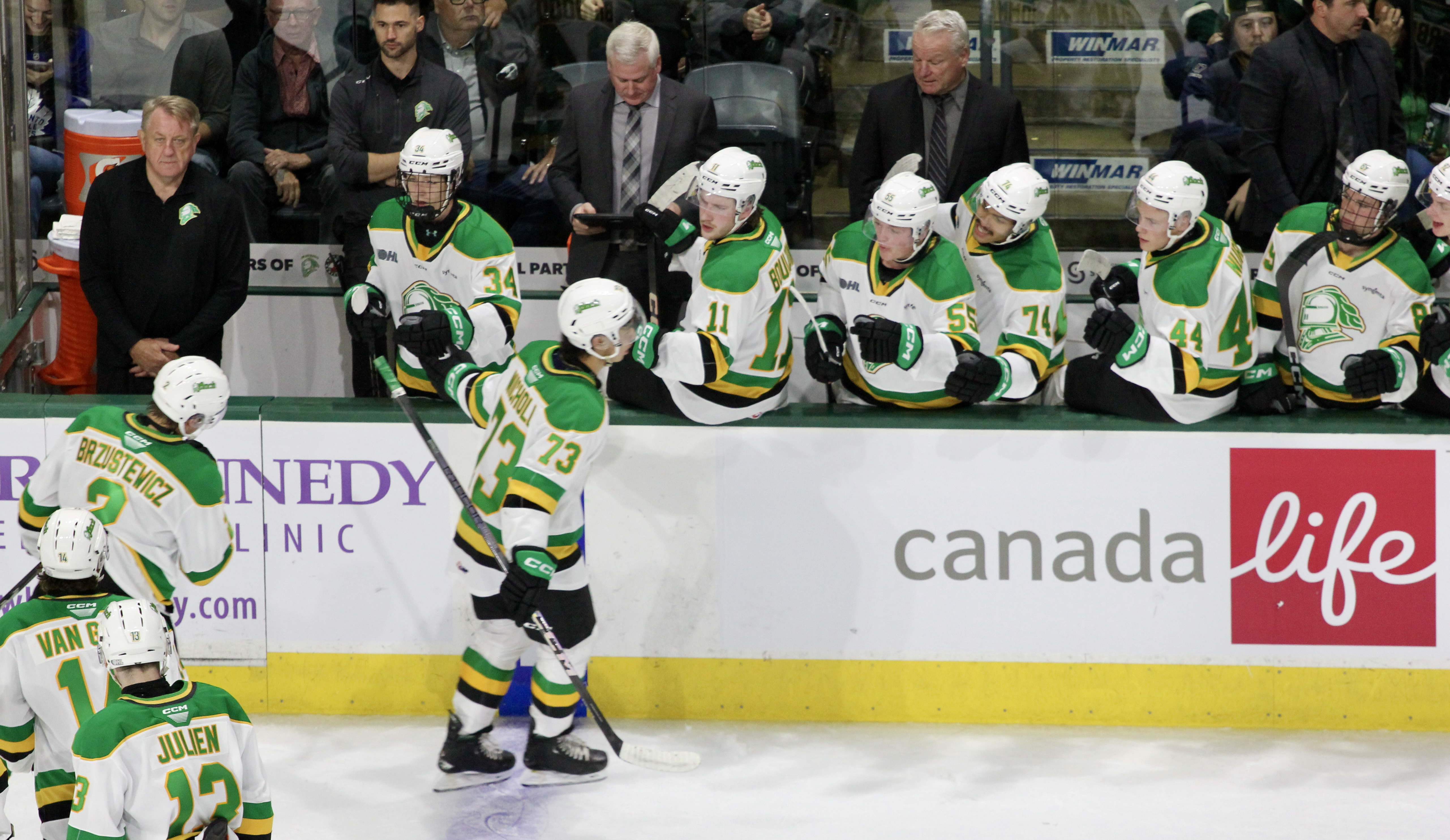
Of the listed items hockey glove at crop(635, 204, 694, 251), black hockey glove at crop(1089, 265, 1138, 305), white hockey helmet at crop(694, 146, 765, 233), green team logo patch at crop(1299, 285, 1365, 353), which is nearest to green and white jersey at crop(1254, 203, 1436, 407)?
green team logo patch at crop(1299, 285, 1365, 353)

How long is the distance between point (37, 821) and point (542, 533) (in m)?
1.61

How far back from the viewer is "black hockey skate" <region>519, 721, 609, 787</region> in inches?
201

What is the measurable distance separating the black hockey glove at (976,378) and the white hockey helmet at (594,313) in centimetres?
111

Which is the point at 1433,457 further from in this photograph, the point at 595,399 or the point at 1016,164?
the point at 595,399

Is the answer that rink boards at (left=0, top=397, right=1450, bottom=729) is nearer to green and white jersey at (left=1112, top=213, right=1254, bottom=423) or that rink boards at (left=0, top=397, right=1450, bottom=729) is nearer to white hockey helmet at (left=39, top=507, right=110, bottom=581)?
green and white jersey at (left=1112, top=213, right=1254, bottom=423)

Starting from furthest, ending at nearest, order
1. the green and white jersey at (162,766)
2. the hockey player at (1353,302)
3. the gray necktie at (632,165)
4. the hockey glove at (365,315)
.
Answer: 1. the gray necktie at (632,165)
2. the hockey glove at (365,315)
3. the hockey player at (1353,302)
4. the green and white jersey at (162,766)

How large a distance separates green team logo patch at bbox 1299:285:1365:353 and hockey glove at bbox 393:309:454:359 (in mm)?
2685

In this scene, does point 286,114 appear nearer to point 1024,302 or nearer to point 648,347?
point 648,347

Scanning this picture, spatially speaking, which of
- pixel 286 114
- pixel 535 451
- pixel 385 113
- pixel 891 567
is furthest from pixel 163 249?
pixel 891 567

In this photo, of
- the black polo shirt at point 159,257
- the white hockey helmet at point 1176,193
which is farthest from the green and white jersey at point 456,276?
the white hockey helmet at point 1176,193

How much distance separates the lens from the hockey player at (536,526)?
183 inches

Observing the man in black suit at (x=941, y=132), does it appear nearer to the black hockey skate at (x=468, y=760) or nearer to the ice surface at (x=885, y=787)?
the ice surface at (x=885, y=787)

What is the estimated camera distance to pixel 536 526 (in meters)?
4.62

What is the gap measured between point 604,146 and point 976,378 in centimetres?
190
